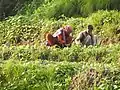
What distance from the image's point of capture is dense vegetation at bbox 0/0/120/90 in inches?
327

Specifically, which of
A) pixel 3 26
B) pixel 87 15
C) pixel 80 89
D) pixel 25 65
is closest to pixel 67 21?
pixel 87 15

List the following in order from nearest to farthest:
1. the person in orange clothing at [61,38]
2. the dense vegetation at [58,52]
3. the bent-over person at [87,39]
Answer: the dense vegetation at [58,52] < the bent-over person at [87,39] < the person in orange clothing at [61,38]

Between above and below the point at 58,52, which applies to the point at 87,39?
above

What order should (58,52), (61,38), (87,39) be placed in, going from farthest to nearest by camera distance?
(61,38) < (87,39) < (58,52)

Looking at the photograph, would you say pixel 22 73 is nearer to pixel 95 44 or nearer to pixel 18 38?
pixel 95 44

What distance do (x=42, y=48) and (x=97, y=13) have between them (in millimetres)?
3513

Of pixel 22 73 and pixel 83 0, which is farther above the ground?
pixel 83 0

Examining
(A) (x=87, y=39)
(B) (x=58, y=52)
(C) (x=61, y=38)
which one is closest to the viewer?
(B) (x=58, y=52)

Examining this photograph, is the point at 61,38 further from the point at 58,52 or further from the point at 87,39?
the point at 58,52

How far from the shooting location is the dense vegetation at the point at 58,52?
327 inches

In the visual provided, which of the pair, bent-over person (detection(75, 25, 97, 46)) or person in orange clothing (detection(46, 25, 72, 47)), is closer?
bent-over person (detection(75, 25, 97, 46))

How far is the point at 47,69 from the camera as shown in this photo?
8773 mm

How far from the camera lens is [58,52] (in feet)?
35.9

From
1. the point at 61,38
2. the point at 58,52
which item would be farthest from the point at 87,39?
the point at 58,52
